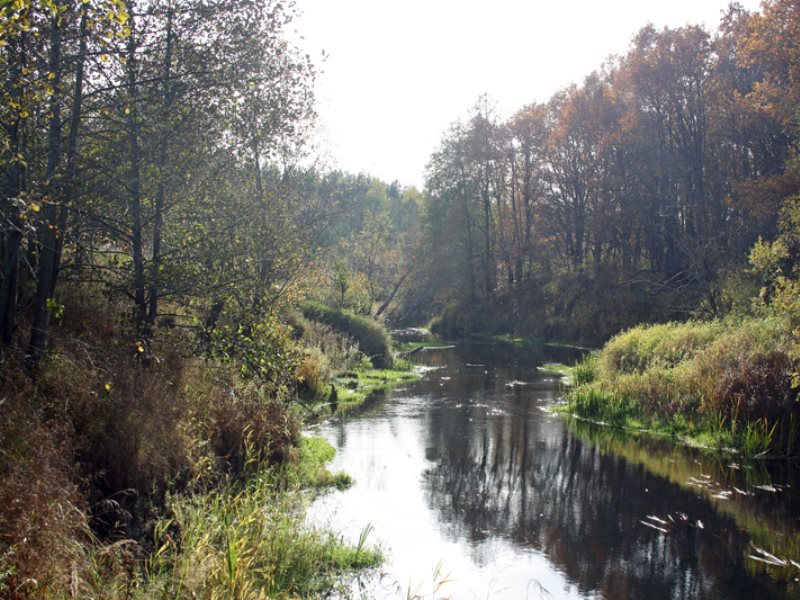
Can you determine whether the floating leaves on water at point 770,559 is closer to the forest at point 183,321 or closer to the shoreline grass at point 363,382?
the forest at point 183,321

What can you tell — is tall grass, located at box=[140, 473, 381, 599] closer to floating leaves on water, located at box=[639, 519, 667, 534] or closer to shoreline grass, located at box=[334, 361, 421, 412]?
floating leaves on water, located at box=[639, 519, 667, 534]

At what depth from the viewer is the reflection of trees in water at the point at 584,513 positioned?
10.2m

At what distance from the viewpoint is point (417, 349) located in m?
40.2

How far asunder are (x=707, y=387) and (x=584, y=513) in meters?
7.35

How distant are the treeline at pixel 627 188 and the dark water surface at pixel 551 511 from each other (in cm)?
1267

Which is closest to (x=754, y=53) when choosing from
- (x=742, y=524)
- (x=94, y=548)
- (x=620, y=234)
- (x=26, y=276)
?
(x=620, y=234)

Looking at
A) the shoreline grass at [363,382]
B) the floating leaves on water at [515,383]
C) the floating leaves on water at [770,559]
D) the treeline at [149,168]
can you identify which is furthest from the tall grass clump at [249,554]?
the floating leaves on water at [515,383]

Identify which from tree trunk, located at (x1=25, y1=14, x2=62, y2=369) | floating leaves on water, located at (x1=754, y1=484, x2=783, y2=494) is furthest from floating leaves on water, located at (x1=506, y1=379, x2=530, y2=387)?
tree trunk, located at (x1=25, y1=14, x2=62, y2=369)

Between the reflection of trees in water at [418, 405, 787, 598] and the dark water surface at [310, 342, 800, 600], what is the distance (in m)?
0.03

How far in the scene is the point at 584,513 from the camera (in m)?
13.2

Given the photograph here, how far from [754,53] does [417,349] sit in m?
22.0

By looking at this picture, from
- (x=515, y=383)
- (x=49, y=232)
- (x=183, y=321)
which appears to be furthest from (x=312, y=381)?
(x=49, y=232)

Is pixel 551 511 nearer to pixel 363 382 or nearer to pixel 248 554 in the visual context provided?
pixel 248 554

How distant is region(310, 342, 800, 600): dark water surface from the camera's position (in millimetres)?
10078
